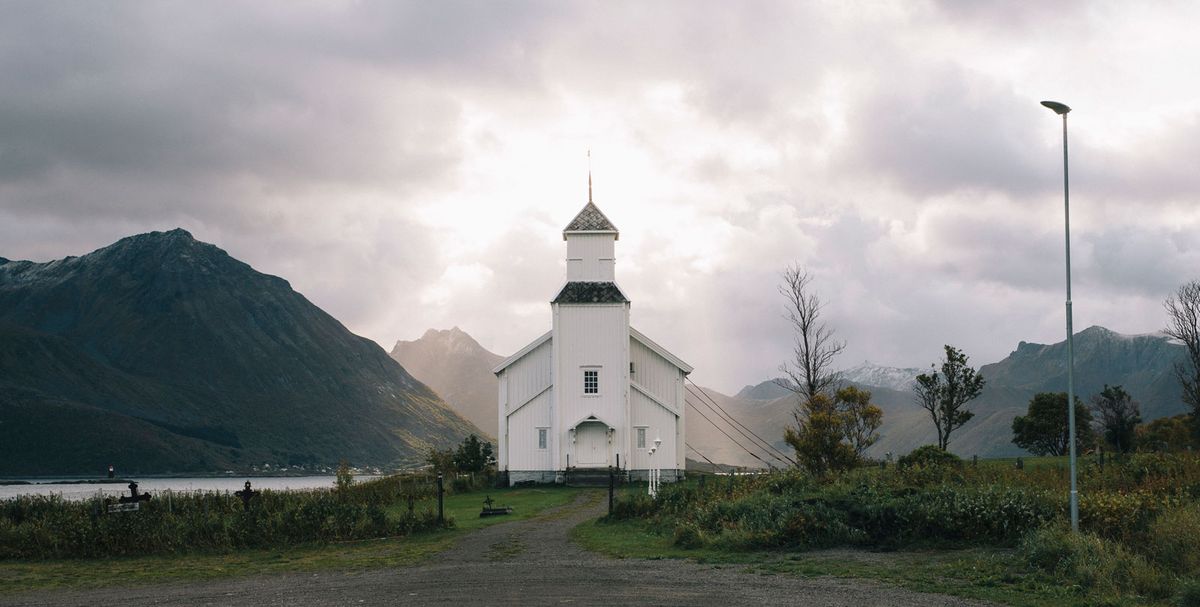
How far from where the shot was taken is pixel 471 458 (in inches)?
2532

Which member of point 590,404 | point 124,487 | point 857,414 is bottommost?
point 124,487

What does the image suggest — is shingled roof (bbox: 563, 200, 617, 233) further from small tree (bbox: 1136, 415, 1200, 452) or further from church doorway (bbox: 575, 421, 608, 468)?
small tree (bbox: 1136, 415, 1200, 452)

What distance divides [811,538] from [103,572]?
1527 cm

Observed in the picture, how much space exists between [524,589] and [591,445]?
36.3 metres

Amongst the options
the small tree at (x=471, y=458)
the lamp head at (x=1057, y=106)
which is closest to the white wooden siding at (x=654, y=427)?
the small tree at (x=471, y=458)

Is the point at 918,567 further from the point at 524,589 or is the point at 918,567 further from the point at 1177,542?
the point at 524,589

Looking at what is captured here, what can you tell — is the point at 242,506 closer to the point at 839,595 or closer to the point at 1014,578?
the point at 839,595

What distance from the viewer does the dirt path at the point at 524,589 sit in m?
17.2

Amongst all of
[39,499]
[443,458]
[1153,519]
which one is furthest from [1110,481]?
[443,458]

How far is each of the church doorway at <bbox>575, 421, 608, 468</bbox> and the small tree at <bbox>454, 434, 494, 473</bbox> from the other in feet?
31.2

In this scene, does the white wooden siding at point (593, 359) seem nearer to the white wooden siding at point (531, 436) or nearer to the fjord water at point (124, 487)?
the white wooden siding at point (531, 436)

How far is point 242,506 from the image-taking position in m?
28.3

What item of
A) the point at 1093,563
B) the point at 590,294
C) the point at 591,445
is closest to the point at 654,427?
the point at 591,445

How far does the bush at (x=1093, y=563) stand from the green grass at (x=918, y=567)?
0.38m
